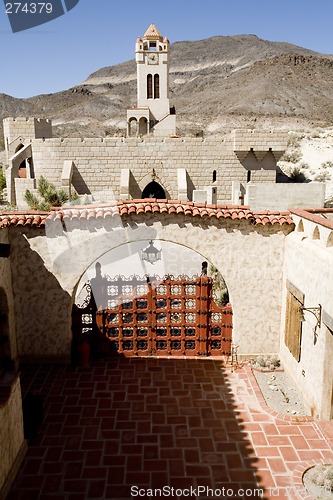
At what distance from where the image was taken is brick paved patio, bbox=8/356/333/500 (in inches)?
257

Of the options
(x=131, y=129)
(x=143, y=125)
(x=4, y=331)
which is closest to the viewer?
(x=4, y=331)

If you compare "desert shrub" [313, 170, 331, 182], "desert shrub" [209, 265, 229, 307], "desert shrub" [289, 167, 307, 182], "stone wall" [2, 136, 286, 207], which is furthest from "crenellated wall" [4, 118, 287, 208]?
"desert shrub" [209, 265, 229, 307]

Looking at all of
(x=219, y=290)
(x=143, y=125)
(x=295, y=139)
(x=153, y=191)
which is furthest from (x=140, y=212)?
(x=143, y=125)

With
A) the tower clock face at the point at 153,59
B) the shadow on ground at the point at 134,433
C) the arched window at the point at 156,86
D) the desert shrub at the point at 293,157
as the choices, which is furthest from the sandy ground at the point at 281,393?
the tower clock face at the point at 153,59

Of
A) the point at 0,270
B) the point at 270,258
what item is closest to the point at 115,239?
the point at 0,270

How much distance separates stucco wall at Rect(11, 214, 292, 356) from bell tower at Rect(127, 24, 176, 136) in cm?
3071

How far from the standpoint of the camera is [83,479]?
658 cm

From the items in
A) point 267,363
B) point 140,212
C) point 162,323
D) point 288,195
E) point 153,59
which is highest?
point 153,59

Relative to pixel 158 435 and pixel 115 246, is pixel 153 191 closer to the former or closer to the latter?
pixel 115 246

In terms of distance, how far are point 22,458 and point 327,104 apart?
80.5 m

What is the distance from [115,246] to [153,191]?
17762 mm

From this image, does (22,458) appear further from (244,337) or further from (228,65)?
(228,65)

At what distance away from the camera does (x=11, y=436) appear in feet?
21.4

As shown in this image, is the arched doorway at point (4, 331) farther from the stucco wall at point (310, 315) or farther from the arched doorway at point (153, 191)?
the arched doorway at point (153, 191)
